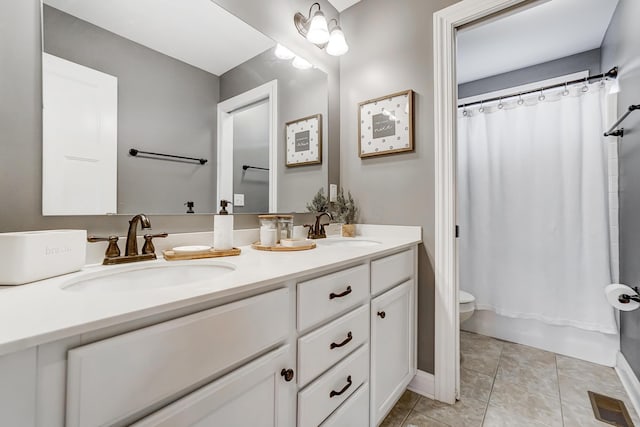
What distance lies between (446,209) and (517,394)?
113cm

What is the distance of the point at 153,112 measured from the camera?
3.56 feet

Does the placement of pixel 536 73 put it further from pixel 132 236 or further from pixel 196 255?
pixel 132 236

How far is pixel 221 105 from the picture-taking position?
1300mm

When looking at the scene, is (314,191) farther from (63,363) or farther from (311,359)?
(63,363)

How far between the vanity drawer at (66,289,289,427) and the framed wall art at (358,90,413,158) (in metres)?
1.31

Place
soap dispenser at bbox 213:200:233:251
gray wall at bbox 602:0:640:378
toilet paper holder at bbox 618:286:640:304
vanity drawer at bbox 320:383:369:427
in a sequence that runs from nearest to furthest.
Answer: vanity drawer at bbox 320:383:369:427 → soap dispenser at bbox 213:200:233:251 → toilet paper holder at bbox 618:286:640:304 → gray wall at bbox 602:0:640:378

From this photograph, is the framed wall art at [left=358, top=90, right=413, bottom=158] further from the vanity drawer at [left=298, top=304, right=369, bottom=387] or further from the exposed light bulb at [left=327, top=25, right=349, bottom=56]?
the vanity drawer at [left=298, top=304, right=369, bottom=387]

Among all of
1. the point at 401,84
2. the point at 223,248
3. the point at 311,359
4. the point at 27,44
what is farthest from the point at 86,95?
the point at 401,84

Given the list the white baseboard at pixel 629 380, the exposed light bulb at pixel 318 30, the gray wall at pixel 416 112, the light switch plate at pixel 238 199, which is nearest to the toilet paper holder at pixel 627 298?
the white baseboard at pixel 629 380

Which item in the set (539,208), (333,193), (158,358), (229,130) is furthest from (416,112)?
(158,358)

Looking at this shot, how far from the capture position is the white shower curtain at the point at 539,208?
1.97m

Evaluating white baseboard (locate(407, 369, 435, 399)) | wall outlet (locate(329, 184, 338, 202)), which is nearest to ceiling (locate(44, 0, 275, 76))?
wall outlet (locate(329, 184, 338, 202))

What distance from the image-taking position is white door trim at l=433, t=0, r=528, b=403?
1.53 metres

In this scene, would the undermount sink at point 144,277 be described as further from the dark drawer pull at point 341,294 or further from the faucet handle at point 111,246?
the dark drawer pull at point 341,294
